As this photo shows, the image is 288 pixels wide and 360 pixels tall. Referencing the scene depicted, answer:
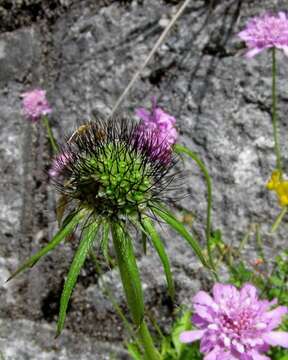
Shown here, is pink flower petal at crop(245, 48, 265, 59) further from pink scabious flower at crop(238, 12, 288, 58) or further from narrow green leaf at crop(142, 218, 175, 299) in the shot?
narrow green leaf at crop(142, 218, 175, 299)

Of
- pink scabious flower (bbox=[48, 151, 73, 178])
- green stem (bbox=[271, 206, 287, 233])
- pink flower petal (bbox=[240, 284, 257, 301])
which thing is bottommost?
green stem (bbox=[271, 206, 287, 233])

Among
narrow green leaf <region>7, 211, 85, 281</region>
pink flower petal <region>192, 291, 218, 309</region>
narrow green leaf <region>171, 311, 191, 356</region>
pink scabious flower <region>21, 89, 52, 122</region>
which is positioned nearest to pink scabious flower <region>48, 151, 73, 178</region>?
narrow green leaf <region>7, 211, 85, 281</region>

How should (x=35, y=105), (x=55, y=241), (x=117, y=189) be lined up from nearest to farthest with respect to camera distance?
(x=55, y=241)
(x=117, y=189)
(x=35, y=105)

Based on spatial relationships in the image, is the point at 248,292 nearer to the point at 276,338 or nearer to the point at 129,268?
the point at 276,338

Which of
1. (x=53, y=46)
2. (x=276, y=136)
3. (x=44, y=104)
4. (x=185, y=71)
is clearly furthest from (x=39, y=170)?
(x=276, y=136)

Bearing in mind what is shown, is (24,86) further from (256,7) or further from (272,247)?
(272,247)

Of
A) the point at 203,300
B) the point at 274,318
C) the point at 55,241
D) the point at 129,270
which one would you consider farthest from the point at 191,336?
the point at 55,241
